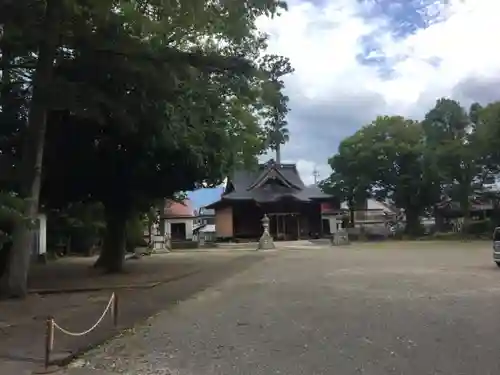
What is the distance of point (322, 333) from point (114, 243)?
606 inches

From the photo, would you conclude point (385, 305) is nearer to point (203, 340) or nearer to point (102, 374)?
point (203, 340)

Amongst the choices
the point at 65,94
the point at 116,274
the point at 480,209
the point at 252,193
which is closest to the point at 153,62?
the point at 65,94

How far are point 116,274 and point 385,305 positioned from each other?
40.4 feet

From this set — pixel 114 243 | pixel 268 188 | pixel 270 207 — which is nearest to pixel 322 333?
pixel 114 243

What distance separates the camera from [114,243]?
23.5 metres

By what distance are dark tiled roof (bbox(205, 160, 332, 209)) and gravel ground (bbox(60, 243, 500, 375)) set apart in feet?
120

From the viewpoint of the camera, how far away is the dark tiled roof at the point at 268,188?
5416 centimetres

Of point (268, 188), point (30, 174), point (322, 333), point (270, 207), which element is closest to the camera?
point (322, 333)

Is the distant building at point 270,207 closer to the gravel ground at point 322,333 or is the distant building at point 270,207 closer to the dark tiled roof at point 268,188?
the dark tiled roof at point 268,188

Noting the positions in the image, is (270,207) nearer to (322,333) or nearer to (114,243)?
(114,243)

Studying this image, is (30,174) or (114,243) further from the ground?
(30,174)

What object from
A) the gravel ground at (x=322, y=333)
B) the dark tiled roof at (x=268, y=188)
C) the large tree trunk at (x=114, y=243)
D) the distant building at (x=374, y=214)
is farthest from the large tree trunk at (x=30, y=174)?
the distant building at (x=374, y=214)

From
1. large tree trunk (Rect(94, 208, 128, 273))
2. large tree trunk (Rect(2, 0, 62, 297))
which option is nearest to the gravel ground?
large tree trunk (Rect(2, 0, 62, 297))

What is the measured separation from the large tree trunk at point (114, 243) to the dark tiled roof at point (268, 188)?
1175 inches
